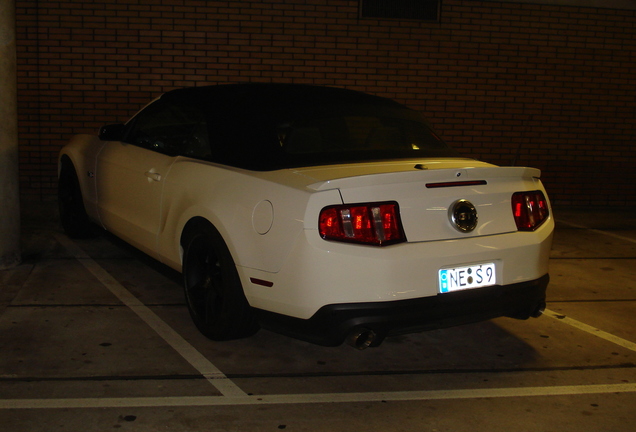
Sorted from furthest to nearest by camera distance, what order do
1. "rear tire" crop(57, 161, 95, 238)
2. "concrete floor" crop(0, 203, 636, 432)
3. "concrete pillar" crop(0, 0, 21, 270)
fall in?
"rear tire" crop(57, 161, 95, 238) → "concrete pillar" crop(0, 0, 21, 270) → "concrete floor" crop(0, 203, 636, 432)

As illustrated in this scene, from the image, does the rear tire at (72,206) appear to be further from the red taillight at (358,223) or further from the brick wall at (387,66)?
the red taillight at (358,223)

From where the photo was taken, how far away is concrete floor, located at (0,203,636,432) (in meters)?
3.38

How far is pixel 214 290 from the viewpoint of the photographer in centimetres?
424

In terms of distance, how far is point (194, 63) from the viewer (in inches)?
365

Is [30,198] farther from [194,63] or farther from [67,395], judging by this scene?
[67,395]

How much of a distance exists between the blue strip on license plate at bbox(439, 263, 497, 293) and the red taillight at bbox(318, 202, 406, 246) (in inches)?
14.1

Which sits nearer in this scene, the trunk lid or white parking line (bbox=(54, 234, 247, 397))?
the trunk lid

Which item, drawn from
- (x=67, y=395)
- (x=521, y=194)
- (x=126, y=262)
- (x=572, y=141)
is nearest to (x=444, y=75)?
(x=572, y=141)

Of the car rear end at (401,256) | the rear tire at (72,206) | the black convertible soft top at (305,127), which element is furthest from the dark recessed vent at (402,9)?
the car rear end at (401,256)

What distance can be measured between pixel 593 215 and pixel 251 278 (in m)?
7.10

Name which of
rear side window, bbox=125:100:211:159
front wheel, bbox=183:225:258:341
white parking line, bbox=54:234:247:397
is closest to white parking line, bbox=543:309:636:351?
front wheel, bbox=183:225:258:341

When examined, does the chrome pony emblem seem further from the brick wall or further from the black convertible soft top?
the brick wall

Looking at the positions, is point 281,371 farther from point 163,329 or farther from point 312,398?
point 163,329

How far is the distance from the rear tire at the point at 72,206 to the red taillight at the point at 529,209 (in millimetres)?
3970
